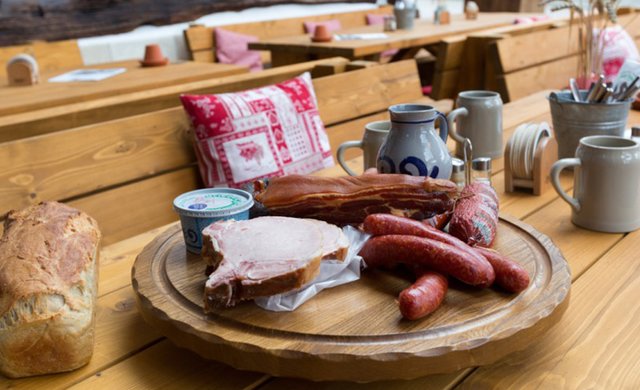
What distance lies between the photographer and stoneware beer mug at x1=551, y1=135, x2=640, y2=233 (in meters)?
1.18

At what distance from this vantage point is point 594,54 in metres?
2.22

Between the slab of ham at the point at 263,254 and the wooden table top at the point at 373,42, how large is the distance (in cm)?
292

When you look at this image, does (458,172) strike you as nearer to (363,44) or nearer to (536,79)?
(536,79)

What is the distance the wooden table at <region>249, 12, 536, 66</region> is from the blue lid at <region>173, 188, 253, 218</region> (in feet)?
9.10

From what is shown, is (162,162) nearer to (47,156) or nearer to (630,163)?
(47,156)

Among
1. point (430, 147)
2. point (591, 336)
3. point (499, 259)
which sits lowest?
point (591, 336)

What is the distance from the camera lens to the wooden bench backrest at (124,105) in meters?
1.68

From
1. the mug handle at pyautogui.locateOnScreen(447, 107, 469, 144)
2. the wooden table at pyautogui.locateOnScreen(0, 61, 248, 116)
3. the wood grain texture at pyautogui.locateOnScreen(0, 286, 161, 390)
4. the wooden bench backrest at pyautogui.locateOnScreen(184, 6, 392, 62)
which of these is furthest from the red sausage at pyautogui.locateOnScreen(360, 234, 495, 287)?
the wooden bench backrest at pyautogui.locateOnScreen(184, 6, 392, 62)

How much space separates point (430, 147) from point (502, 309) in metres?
0.37

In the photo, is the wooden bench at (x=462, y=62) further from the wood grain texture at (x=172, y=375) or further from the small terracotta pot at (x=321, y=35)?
the wood grain texture at (x=172, y=375)

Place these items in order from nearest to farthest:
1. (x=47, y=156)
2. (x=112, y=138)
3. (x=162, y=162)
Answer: (x=47, y=156) → (x=112, y=138) → (x=162, y=162)

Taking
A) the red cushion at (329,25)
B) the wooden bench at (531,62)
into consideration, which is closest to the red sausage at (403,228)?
the wooden bench at (531,62)

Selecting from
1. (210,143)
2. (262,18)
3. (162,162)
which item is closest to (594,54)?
(210,143)

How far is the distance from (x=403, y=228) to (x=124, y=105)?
1223 mm
